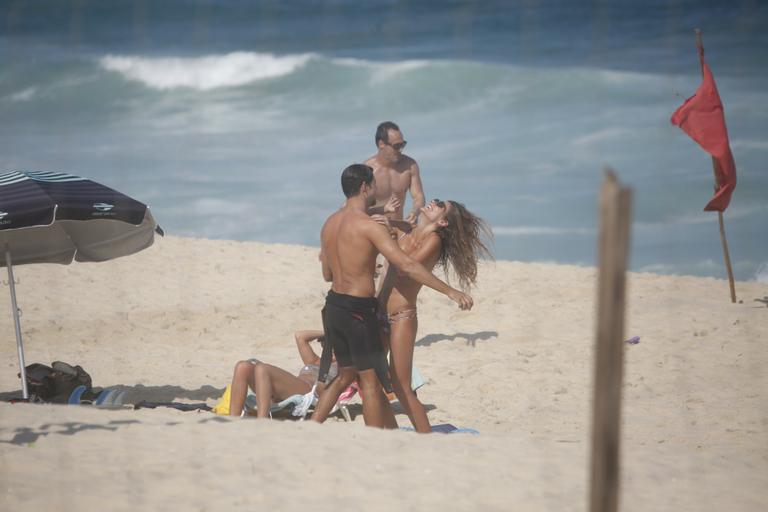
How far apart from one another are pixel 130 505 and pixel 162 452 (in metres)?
0.78

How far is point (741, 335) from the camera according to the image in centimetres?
1176

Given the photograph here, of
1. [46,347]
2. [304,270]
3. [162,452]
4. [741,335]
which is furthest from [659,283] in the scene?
[162,452]

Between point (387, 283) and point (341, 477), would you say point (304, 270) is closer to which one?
point (387, 283)

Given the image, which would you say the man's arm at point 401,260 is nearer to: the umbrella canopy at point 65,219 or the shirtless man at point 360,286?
the shirtless man at point 360,286

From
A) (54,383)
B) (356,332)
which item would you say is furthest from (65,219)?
(356,332)

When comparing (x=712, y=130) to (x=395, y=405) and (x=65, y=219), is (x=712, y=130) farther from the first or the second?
(x=65, y=219)

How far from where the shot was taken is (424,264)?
261 inches

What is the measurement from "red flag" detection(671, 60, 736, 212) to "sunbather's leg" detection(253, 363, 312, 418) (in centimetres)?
839

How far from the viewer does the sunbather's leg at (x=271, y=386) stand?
22.8 feet

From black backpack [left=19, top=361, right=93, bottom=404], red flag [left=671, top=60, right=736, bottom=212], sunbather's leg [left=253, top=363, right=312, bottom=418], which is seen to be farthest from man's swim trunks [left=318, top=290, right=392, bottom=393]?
red flag [left=671, top=60, right=736, bottom=212]

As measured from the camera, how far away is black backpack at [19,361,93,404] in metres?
8.45

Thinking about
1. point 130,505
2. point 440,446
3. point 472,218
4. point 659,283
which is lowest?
point 130,505

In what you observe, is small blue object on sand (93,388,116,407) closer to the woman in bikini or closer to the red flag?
the woman in bikini

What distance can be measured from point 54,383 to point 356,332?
3.88 m
